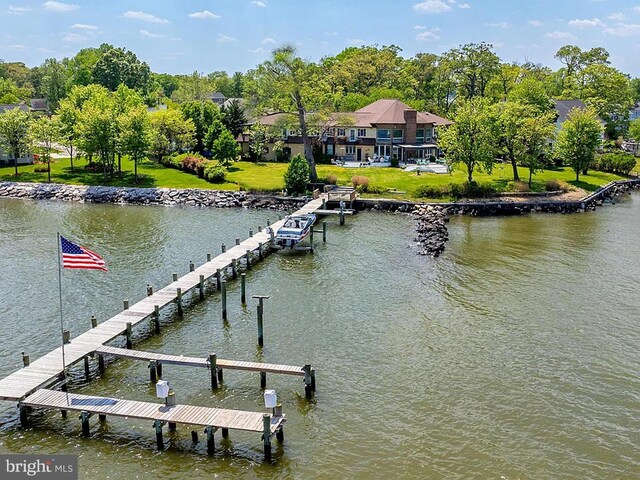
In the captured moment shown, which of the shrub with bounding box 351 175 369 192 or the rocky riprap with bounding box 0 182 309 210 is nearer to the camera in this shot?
the rocky riprap with bounding box 0 182 309 210

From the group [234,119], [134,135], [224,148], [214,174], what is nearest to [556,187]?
[214,174]

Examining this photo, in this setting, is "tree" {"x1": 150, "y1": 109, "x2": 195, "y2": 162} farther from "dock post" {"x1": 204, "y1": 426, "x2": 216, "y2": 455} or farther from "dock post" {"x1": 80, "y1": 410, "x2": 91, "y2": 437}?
"dock post" {"x1": 204, "y1": 426, "x2": 216, "y2": 455}

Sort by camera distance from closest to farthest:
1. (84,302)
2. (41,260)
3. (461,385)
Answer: (461,385) → (84,302) → (41,260)

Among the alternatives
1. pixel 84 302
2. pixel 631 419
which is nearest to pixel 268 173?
pixel 84 302

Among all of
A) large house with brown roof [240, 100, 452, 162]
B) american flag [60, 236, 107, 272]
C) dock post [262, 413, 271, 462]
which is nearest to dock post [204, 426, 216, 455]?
dock post [262, 413, 271, 462]

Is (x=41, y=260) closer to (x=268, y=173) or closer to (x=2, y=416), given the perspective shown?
(x=2, y=416)

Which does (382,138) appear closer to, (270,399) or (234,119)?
(234,119)
